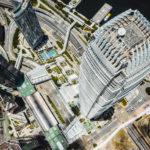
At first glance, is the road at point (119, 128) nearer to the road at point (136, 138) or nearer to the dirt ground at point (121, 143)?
the dirt ground at point (121, 143)

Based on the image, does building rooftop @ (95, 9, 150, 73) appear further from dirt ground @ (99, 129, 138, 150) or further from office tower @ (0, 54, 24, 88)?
dirt ground @ (99, 129, 138, 150)

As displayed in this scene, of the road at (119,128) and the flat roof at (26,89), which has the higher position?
the flat roof at (26,89)

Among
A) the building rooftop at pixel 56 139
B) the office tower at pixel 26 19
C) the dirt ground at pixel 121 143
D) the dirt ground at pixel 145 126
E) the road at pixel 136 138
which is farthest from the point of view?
the dirt ground at pixel 145 126

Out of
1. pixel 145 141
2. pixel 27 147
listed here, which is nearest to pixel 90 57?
pixel 27 147

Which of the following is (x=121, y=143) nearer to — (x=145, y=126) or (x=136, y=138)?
(x=136, y=138)

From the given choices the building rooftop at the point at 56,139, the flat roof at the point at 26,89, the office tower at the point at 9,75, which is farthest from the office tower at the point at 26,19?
the building rooftop at the point at 56,139

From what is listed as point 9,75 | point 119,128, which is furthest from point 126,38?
point 119,128

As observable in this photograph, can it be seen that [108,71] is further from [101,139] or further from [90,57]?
[101,139]

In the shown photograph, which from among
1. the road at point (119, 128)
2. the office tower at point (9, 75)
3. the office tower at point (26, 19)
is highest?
the office tower at point (26, 19)
